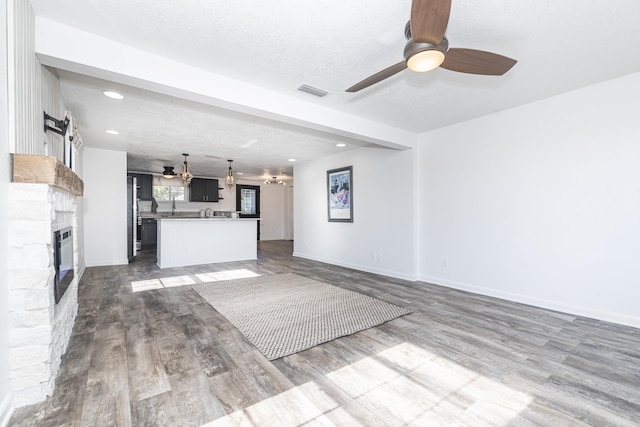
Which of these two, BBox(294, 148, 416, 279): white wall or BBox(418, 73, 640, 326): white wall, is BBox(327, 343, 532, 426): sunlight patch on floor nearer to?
BBox(418, 73, 640, 326): white wall

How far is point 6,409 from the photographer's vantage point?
1447 mm

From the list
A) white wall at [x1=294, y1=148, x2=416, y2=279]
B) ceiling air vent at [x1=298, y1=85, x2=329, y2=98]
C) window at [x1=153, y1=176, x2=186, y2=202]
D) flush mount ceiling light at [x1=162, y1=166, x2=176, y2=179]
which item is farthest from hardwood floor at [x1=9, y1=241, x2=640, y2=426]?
window at [x1=153, y1=176, x2=186, y2=202]

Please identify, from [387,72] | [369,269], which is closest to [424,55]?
[387,72]

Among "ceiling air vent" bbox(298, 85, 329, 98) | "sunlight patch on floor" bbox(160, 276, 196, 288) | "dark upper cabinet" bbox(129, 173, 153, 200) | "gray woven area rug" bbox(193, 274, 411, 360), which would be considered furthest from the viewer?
"dark upper cabinet" bbox(129, 173, 153, 200)

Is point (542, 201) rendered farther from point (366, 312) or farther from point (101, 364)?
point (101, 364)

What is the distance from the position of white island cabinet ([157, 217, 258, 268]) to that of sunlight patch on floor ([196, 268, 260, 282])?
3.58 feet

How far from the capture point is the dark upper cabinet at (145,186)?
8305 millimetres

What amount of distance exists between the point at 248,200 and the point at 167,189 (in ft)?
8.94

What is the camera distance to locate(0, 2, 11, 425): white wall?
1420 millimetres

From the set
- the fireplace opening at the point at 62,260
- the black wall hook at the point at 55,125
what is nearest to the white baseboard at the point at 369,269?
the fireplace opening at the point at 62,260

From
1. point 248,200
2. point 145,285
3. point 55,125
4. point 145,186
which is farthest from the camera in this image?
point 248,200

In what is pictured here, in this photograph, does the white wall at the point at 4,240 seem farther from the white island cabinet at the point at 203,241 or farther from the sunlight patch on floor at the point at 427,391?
the white island cabinet at the point at 203,241

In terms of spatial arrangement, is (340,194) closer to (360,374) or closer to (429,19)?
(360,374)

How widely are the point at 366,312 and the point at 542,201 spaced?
8.00ft
